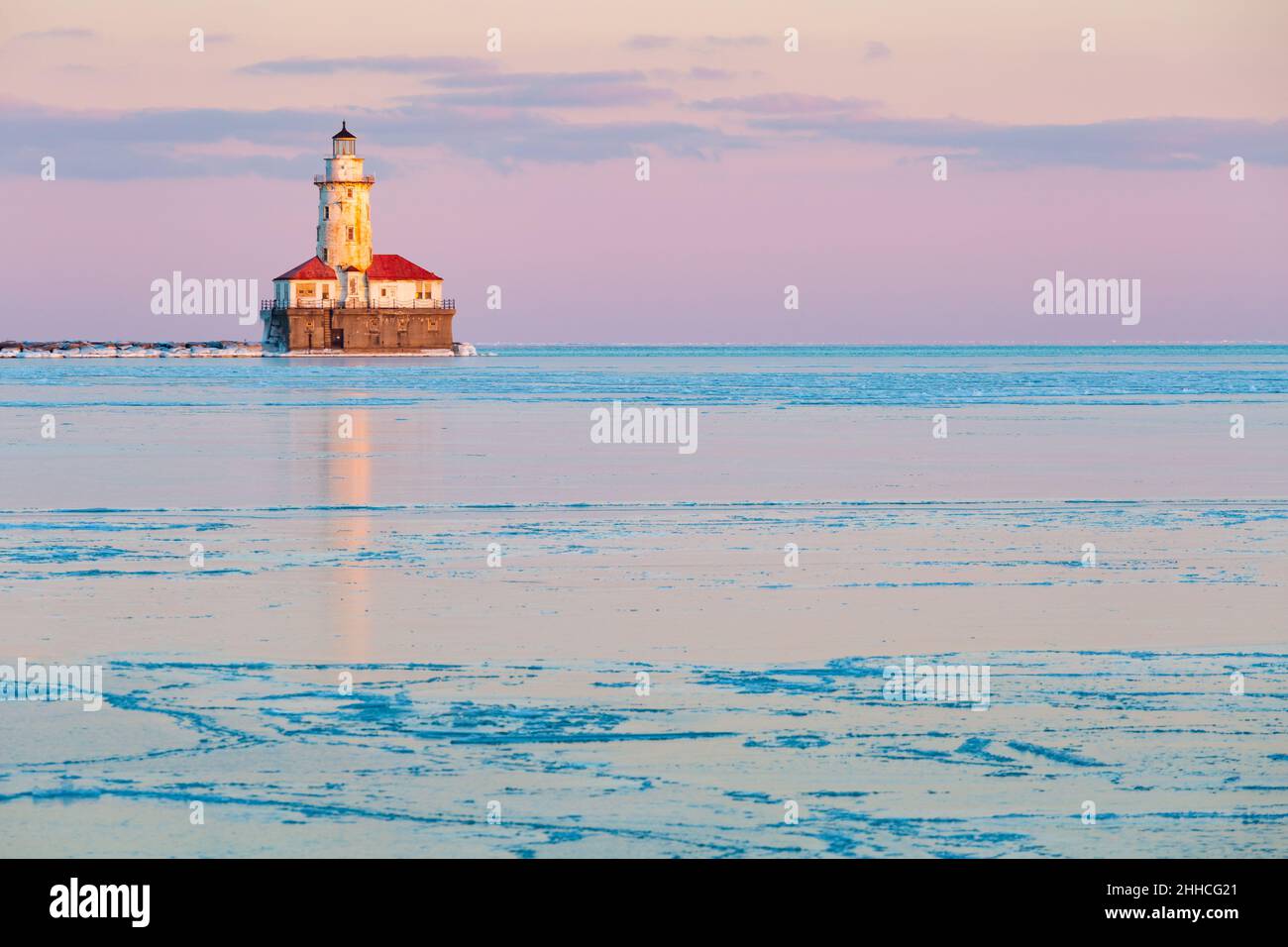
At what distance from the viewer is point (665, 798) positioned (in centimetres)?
690

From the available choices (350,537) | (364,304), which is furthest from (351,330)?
(350,537)

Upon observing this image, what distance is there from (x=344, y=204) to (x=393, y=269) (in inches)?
297

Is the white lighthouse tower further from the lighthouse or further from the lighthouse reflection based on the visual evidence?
the lighthouse reflection

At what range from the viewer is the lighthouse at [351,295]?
107625 millimetres

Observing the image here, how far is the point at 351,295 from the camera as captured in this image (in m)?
112

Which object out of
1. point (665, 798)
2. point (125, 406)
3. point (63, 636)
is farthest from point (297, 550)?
point (125, 406)

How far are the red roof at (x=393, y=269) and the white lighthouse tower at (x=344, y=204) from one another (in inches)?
117

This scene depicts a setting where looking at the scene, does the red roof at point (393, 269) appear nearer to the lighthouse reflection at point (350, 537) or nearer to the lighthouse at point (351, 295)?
the lighthouse at point (351, 295)

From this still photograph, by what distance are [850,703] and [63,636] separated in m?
4.44

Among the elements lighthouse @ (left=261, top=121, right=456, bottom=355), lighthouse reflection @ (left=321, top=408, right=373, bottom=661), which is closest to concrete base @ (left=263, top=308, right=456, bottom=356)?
lighthouse @ (left=261, top=121, right=456, bottom=355)

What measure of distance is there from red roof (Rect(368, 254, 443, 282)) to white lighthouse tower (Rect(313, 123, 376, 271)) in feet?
9.73

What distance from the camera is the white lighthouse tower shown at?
107m

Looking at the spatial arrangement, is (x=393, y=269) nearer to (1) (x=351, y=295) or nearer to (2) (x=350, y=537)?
(1) (x=351, y=295)
